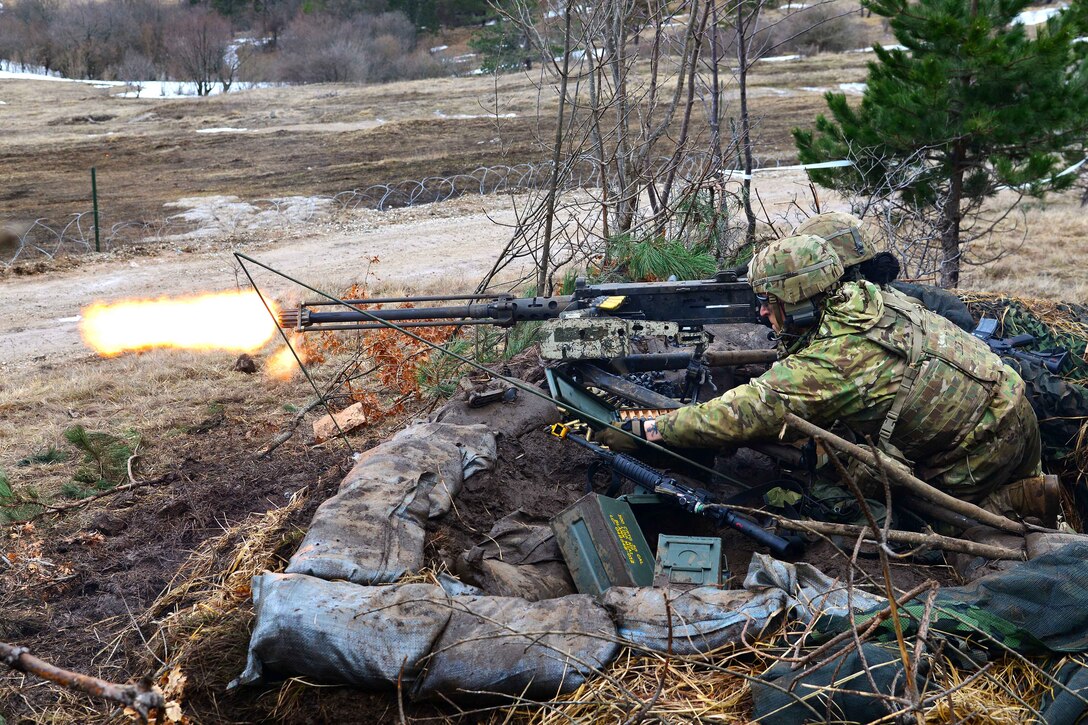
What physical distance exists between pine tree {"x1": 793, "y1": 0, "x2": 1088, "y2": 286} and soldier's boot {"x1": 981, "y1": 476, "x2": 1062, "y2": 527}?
4.97 meters

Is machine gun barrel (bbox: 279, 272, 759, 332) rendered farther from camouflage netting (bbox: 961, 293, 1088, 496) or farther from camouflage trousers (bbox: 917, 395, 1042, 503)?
camouflage netting (bbox: 961, 293, 1088, 496)

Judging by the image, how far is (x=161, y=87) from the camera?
105 ft

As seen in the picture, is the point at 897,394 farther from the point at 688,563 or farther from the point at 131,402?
the point at 131,402

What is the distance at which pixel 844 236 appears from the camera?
509cm

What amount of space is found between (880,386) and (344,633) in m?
2.78

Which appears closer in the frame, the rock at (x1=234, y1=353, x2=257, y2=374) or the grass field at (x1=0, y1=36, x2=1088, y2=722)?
the grass field at (x1=0, y1=36, x2=1088, y2=722)

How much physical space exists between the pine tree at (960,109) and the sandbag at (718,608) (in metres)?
6.26

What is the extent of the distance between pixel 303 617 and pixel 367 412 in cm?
455

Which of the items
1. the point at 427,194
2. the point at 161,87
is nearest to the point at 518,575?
the point at 427,194

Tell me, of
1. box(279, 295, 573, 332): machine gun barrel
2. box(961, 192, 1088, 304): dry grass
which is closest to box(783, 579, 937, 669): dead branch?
box(279, 295, 573, 332): machine gun barrel

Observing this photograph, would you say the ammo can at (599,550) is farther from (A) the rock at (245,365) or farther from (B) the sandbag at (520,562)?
(A) the rock at (245,365)

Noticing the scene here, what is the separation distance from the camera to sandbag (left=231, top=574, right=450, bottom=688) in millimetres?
3930

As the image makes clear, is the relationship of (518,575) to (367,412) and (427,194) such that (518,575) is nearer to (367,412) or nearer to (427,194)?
(367,412)

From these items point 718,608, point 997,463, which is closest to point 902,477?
point 718,608
